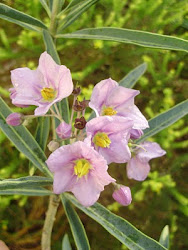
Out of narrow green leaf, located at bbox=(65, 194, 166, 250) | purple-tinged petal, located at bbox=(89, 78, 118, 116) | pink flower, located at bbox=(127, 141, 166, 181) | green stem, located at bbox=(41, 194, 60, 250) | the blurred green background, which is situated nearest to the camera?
purple-tinged petal, located at bbox=(89, 78, 118, 116)

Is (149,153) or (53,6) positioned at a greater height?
(53,6)

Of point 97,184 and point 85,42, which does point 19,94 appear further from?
point 85,42

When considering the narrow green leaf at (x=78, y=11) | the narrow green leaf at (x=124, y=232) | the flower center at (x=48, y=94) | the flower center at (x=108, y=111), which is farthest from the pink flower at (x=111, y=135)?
the narrow green leaf at (x=78, y=11)

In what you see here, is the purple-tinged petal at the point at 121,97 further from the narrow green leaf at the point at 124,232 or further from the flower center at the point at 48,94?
the narrow green leaf at the point at 124,232

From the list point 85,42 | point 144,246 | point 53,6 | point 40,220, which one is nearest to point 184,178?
point 40,220

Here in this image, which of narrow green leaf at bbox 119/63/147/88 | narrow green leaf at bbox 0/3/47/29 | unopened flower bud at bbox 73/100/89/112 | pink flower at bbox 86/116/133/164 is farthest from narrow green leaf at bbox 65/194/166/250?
narrow green leaf at bbox 0/3/47/29

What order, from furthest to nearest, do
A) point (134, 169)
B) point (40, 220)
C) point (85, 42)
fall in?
point (85, 42), point (40, 220), point (134, 169)

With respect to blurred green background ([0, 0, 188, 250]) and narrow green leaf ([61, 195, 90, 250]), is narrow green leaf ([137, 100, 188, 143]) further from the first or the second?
blurred green background ([0, 0, 188, 250])
